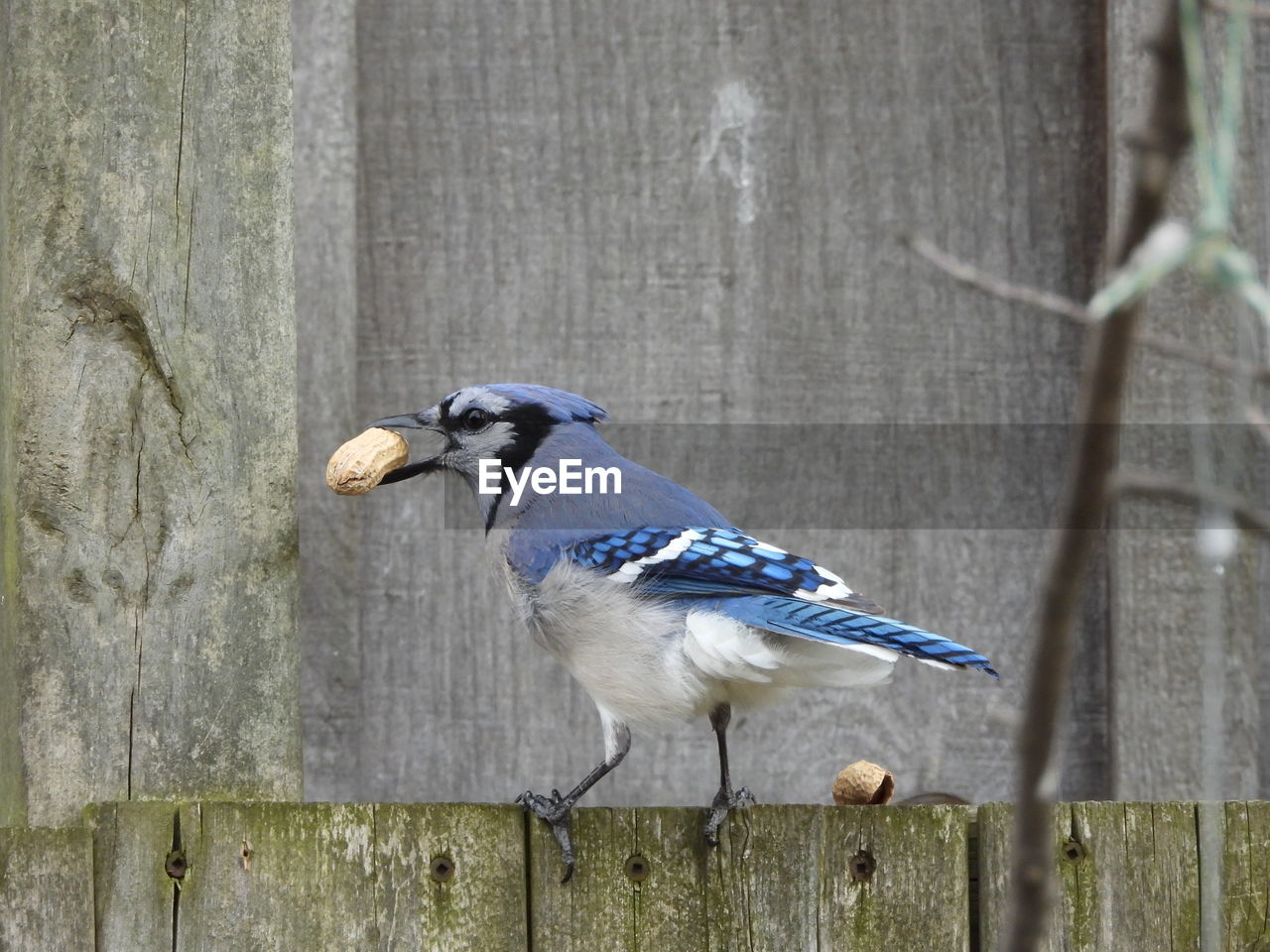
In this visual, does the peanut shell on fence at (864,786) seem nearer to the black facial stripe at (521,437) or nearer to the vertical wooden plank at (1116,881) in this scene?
the vertical wooden plank at (1116,881)

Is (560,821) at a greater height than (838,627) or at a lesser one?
lesser

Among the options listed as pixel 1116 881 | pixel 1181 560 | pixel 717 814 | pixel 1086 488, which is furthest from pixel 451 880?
pixel 1086 488

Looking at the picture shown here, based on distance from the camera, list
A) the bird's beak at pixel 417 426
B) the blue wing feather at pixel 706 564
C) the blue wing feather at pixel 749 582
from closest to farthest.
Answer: the blue wing feather at pixel 749 582, the blue wing feather at pixel 706 564, the bird's beak at pixel 417 426

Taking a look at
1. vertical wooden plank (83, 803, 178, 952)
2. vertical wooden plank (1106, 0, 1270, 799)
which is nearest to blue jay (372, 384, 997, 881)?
vertical wooden plank (83, 803, 178, 952)

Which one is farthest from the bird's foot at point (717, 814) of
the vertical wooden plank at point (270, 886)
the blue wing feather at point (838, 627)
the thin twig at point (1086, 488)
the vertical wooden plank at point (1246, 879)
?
the thin twig at point (1086, 488)

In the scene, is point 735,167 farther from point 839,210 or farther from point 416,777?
point 416,777

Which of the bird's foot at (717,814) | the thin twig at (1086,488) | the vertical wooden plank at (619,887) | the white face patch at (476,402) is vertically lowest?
the vertical wooden plank at (619,887)

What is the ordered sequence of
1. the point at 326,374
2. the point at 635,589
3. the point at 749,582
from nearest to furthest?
the point at 749,582, the point at 635,589, the point at 326,374

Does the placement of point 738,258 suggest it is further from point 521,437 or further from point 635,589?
point 635,589
